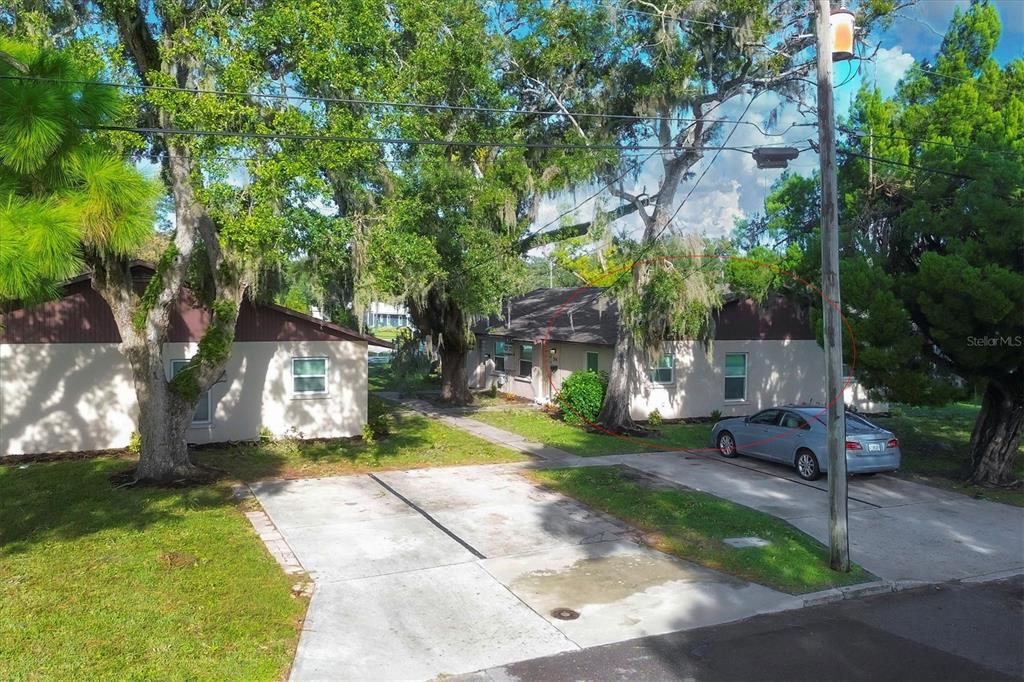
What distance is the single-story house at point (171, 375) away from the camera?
53.7 feet

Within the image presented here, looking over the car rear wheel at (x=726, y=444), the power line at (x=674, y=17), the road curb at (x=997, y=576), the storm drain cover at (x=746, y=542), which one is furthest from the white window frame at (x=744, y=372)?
the road curb at (x=997, y=576)

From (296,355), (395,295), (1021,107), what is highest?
(1021,107)

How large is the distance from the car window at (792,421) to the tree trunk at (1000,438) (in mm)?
3397

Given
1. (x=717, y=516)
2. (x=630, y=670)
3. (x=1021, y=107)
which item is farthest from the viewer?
(x=1021, y=107)

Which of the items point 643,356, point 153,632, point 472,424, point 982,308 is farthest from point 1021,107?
point 153,632

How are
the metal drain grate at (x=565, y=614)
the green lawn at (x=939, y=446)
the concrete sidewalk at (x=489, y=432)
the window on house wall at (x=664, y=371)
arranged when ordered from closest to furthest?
1. the metal drain grate at (x=565, y=614)
2. the green lawn at (x=939, y=446)
3. the concrete sidewalk at (x=489, y=432)
4. the window on house wall at (x=664, y=371)

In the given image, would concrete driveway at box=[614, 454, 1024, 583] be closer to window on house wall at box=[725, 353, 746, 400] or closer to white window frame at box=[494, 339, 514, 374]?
window on house wall at box=[725, 353, 746, 400]

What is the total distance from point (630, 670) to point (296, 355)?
13763 millimetres

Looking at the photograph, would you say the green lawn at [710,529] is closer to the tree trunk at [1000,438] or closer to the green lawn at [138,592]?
the green lawn at [138,592]

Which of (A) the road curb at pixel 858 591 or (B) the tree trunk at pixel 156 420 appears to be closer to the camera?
(A) the road curb at pixel 858 591

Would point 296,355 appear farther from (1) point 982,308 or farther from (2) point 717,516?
(1) point 982,308

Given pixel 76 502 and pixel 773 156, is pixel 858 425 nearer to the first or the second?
pixel 773 156

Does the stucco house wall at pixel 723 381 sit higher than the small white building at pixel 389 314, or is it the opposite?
the small white building at pixel 389 314

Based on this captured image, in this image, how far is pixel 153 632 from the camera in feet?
24.5
